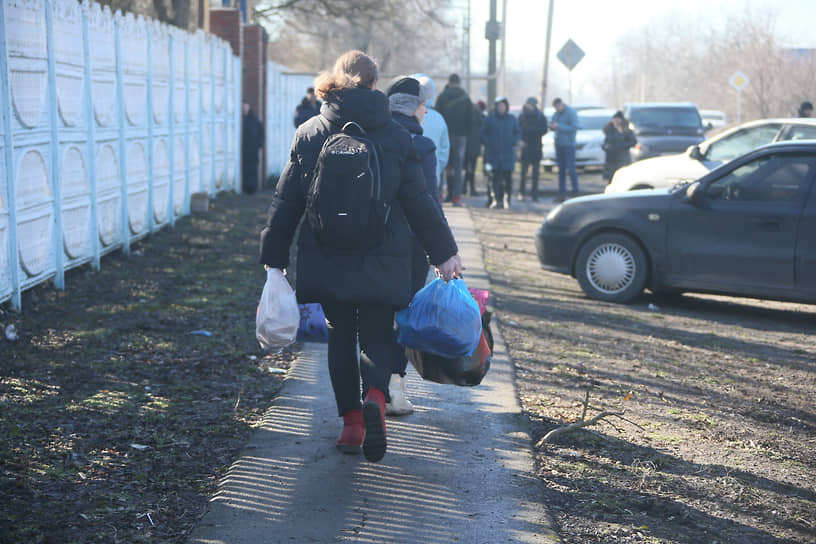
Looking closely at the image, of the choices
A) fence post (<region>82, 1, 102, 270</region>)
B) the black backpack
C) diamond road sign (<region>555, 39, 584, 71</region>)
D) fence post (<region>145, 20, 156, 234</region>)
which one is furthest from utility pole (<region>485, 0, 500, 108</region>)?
the black backpack

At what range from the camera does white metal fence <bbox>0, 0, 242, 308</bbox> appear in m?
7.16

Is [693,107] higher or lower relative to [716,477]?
higher

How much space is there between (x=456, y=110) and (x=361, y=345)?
1334cm

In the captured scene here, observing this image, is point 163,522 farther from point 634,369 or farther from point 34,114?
point 34,114

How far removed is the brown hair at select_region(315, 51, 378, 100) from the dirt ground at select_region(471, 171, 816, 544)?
1.87 m

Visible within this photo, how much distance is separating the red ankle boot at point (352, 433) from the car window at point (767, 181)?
5100 mm

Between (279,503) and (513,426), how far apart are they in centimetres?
150

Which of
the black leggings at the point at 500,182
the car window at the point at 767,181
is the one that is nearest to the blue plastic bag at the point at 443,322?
the car window at the point at 767,181

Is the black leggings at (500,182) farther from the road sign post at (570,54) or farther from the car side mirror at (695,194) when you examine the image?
the car side mirror at (695,194)

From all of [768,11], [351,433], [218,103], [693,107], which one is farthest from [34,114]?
[768,11]

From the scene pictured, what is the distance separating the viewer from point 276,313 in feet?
14.3

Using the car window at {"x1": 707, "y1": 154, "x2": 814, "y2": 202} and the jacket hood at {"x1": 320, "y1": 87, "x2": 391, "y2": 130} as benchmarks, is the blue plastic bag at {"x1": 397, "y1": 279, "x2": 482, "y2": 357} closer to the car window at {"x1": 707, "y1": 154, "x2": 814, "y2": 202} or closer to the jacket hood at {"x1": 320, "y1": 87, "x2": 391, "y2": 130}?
the jacket hood at {"x1": 320, "y1": 87, "x2": 391, "y2": 130}

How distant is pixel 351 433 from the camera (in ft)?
14.7

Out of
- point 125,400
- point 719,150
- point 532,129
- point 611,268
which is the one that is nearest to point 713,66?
point 532,129
